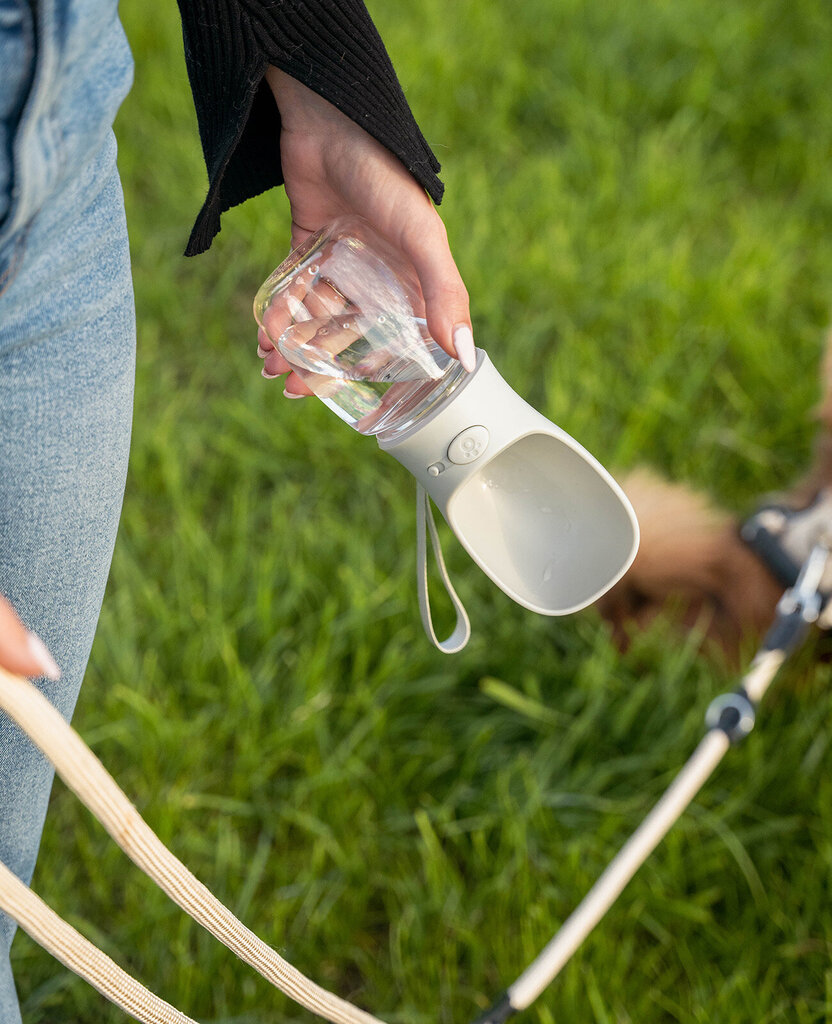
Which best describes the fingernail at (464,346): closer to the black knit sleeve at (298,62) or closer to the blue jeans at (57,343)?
the black knit sleeve at (298,62)

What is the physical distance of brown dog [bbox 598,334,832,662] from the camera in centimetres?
150

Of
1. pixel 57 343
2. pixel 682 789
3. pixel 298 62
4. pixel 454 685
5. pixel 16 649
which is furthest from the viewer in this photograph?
pixel 454 685

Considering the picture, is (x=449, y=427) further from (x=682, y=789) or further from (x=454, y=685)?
(x=454, y=685)

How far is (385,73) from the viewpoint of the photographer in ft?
2.56

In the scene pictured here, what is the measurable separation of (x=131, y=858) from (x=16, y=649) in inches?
8.5

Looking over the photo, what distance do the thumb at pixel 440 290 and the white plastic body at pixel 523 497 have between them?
0.09 ft

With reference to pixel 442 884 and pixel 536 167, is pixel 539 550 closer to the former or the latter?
pixel 442 884

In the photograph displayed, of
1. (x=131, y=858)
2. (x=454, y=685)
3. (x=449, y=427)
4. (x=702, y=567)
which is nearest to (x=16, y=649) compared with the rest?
(x=131, y=858)

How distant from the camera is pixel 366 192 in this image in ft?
2.64

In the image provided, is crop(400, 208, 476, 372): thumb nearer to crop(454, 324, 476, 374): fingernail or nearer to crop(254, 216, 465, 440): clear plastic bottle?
crop(454, 324, 476, 374): fingernail

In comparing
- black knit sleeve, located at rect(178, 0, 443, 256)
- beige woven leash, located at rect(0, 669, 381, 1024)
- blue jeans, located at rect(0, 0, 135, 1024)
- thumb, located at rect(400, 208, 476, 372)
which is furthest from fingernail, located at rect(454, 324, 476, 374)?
beige woven leash, located at rect(0, 669, 381, 1024)

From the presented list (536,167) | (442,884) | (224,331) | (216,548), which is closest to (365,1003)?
(442,884)

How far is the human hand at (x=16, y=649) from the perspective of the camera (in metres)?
0.47

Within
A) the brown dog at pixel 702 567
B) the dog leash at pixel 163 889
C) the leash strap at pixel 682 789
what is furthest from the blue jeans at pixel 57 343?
the brown dog at pixel 702 567
